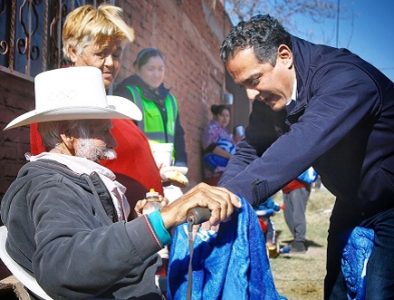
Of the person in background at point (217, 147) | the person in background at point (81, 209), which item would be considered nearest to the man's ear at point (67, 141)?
the person in background at point (81, 209)

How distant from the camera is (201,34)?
10445mm

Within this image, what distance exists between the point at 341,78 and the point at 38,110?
1.22 meters

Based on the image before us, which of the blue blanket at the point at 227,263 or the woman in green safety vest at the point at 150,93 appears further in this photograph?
the woman in green safety vest at the point at 150,93

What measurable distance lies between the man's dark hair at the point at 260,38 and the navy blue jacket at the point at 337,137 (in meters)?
0.09

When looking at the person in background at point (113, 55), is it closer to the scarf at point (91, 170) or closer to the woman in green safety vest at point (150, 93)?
the scarf at point (91, 170)

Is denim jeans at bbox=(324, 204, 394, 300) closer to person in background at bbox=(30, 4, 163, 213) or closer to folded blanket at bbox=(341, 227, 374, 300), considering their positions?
folded blanket at bbox=(341, 227, 374, 300)

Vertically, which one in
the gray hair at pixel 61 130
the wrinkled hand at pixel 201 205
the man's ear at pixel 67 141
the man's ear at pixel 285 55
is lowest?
the wrinkled hand at pixel 201 205

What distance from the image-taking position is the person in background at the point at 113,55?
108 inches

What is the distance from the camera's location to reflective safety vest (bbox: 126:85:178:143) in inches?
185

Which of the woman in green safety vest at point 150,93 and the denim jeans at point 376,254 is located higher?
the woman in green safety vest at point 150,93

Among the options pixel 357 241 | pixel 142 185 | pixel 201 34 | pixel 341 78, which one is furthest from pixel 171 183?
pixel 201 34

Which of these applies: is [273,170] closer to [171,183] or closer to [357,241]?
[357,241]

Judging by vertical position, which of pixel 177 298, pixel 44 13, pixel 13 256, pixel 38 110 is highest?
pixel 44 13

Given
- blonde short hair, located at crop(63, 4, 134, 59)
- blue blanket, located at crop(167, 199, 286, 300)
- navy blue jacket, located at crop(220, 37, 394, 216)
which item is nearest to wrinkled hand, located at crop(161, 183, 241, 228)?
blue blanket, located at crop(167, 199, 286, 300)
